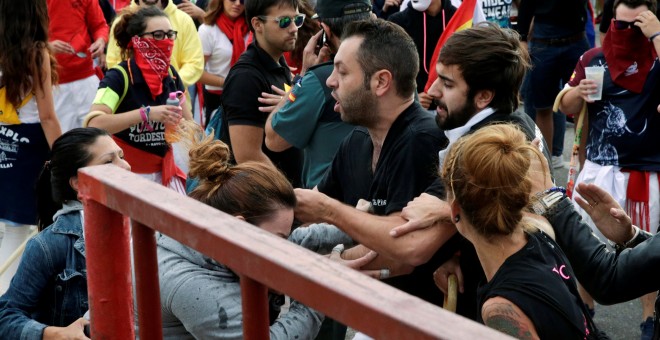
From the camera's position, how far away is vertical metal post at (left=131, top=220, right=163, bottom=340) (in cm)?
183

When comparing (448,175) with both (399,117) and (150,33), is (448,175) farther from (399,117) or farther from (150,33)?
(150,33)

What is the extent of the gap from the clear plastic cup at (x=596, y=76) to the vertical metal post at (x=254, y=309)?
3.96 metres

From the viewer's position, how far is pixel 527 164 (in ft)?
7.87

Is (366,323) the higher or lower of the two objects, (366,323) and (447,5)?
the higher

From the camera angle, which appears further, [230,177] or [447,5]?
[447,5]

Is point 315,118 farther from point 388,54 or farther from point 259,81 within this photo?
point 388,54

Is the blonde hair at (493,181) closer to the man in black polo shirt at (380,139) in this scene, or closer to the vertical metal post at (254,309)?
the man in black polo shirt at (380,139)

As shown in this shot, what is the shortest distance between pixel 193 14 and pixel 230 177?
5937mm

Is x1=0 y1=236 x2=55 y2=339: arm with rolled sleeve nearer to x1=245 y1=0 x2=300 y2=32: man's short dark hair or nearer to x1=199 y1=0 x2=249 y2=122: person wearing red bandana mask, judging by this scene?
x1=245 y1=0 x2=300 y2=32: man's short dark hair

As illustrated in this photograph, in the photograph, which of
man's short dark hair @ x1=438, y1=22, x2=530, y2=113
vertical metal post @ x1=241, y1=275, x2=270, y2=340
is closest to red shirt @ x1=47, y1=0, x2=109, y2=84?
man's short dark hair @ x1=438, y1=22, x2=530, y2=113

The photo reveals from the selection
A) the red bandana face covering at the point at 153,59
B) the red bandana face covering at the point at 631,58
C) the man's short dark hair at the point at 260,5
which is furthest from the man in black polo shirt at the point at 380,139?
the red bandana face covering at the point at 631,58

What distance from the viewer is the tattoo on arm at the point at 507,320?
2.18 m

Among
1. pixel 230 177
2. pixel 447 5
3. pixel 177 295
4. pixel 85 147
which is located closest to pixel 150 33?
pixel 85 147

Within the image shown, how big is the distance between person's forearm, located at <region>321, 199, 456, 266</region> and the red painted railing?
1.08 m
